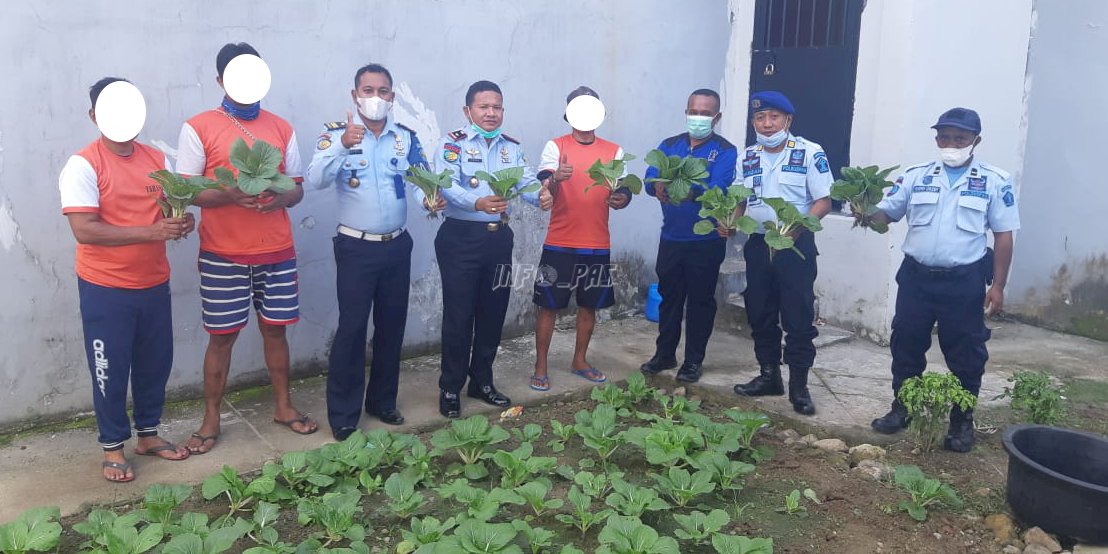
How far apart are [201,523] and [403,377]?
7.93 ft

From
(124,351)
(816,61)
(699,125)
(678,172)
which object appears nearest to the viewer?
(124,351)

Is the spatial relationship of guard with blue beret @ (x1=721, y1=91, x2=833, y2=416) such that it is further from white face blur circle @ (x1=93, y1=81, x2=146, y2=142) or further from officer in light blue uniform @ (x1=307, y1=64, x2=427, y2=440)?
white face blur circle @ (x1=93, y1=81, x2=146, y2=142)

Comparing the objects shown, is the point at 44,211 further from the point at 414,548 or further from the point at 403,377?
the point at 414,548

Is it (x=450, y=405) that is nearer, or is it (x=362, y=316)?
(x=362, y=316)

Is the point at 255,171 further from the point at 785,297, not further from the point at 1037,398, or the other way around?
the point at 1037,398

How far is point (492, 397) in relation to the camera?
5480mm

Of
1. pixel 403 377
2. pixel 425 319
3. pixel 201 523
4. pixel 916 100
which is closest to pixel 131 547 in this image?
pixel 201 523

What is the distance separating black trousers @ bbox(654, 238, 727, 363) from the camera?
18.6 feet

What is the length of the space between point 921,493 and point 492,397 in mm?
2548

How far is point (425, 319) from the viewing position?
21.2ft

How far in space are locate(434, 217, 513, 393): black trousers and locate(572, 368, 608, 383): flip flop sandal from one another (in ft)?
2.76

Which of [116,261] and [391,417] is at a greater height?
[116,261]

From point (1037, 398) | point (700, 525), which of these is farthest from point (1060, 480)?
point (700, 525)

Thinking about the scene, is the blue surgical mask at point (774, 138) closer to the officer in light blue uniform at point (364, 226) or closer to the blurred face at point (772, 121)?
the blurred face at point (772, 121)
